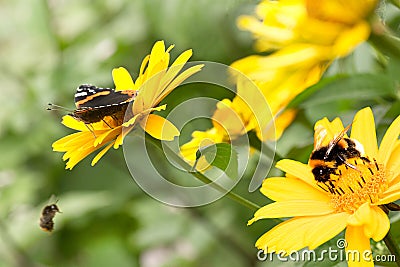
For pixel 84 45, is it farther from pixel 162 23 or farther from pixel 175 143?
pixel 175 143

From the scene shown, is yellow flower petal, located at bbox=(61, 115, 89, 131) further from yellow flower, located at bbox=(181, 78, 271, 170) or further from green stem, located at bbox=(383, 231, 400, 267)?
green stem, located at bbox=(383, 231, 400, 267)

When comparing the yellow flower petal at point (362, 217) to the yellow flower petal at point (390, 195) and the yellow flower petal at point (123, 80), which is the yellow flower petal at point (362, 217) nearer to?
the yellow flower petal at point (390, 195)

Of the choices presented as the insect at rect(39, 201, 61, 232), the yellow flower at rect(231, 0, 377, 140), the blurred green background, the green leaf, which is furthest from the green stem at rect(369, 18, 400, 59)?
the blurred green background

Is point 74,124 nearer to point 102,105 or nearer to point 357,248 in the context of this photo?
point 102,105

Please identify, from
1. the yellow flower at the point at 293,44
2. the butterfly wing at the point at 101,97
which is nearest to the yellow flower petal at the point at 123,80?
the butterfly wing at the point at 101,97

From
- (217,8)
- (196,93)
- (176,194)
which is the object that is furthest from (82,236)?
(217,8)

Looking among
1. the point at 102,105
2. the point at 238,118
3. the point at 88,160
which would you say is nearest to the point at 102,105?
the point at 102,105

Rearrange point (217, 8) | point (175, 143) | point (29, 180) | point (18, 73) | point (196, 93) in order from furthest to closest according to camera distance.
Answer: point (18, 73) < point (29, 180) < point (196, 93) < point (217, 8) < point (175, 143)

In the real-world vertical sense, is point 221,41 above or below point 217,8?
below
